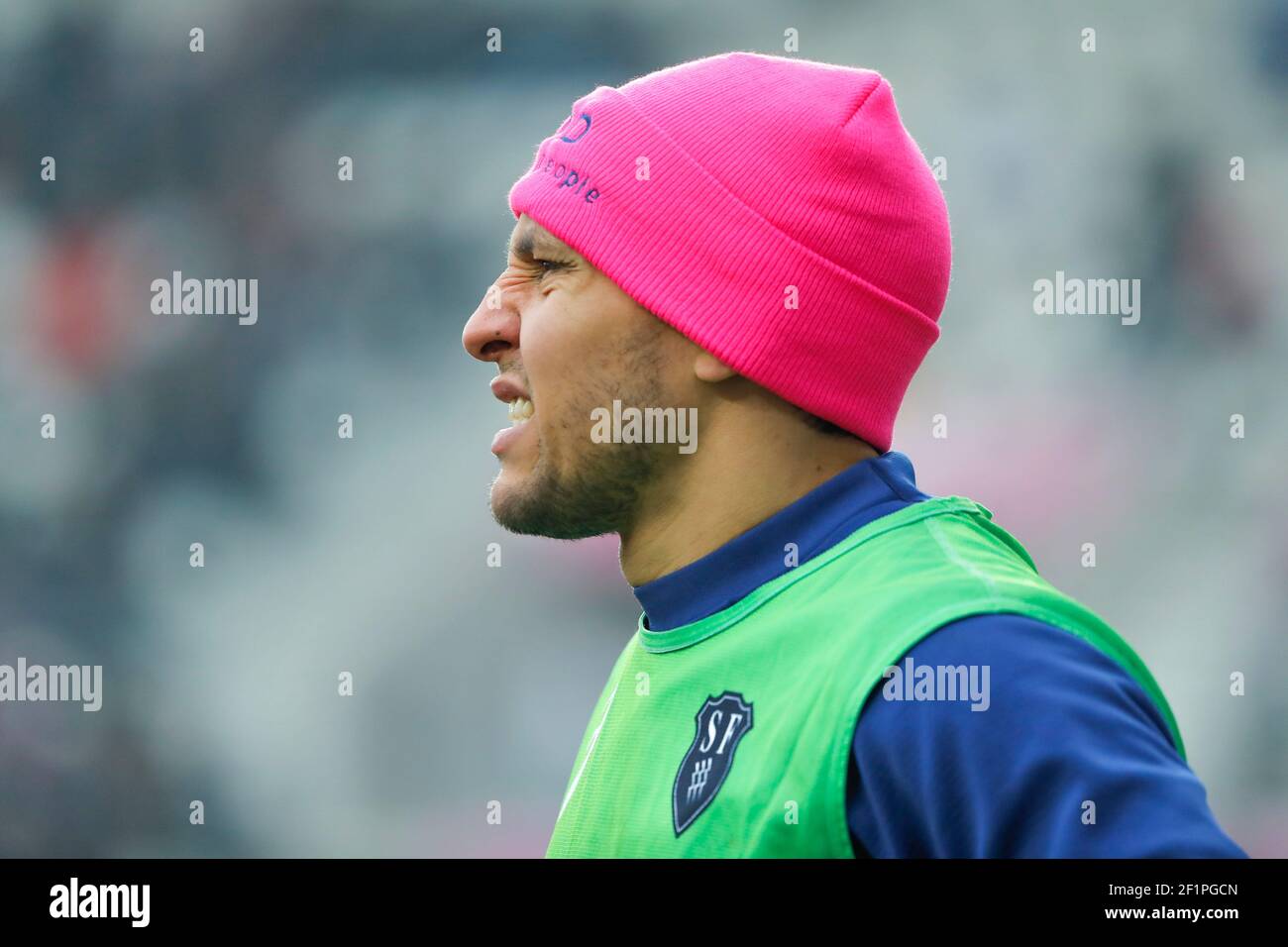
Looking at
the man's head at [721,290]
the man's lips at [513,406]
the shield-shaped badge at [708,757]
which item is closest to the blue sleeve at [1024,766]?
the shield-shaped badge at [708,757]

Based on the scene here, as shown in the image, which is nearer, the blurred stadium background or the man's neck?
the man's neck

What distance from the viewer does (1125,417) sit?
16.4 feet

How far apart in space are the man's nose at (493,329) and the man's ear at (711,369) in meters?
0.25

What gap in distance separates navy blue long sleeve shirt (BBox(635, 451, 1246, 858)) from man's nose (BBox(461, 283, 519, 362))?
736 mm

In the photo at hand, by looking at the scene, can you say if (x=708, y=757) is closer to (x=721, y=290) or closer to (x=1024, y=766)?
(x=1024, y=766)

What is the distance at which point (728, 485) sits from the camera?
1562 millimetres

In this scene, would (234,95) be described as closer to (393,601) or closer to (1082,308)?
(393,601)

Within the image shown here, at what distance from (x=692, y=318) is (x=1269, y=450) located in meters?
4.08

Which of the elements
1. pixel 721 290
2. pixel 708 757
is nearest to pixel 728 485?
pixel 721 290

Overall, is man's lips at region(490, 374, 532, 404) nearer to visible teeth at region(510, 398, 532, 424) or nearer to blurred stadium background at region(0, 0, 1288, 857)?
visible teeth at region(510, 398, 532, 424)

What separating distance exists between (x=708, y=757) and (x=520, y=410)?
1.80 feet

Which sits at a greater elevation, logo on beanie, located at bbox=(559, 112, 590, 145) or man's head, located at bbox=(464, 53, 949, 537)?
logo on beanie, located at bbox=(559, 112, 590, 145)

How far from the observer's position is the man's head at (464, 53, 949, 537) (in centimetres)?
160

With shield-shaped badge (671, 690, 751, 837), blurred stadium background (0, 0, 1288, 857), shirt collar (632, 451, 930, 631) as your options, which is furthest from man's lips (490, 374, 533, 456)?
blurred stadium background (0, 0, 1288, 857)
